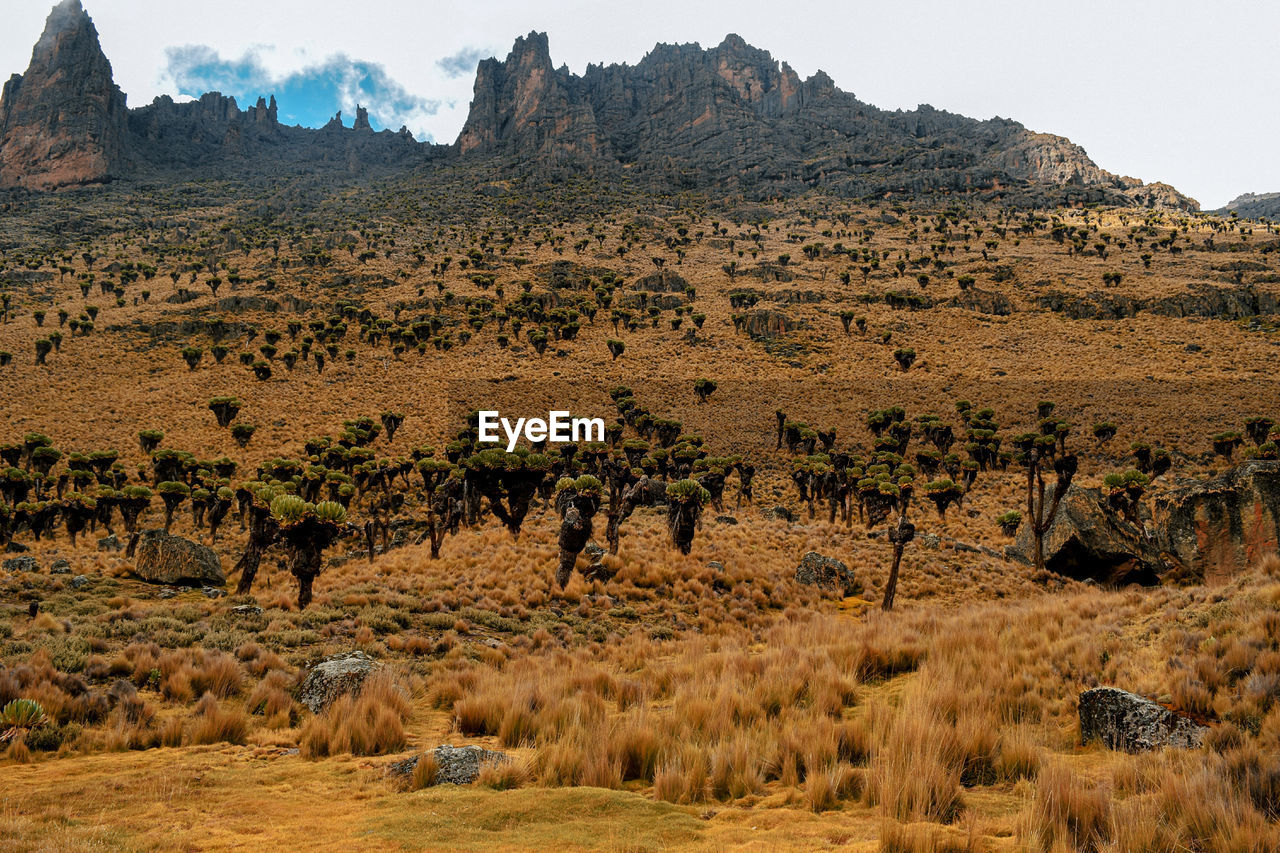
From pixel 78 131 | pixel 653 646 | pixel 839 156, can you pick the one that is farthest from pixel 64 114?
pixel 653 646

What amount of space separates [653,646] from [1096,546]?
21015mm

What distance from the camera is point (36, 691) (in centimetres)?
767

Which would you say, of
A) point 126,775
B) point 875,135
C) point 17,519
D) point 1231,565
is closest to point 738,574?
point 1231,565

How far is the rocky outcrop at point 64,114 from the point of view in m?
161

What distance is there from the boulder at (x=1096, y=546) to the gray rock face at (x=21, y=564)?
3961cm

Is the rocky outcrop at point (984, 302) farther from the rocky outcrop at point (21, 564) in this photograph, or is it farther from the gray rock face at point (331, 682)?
the rocky outcrop at point (21, 564)

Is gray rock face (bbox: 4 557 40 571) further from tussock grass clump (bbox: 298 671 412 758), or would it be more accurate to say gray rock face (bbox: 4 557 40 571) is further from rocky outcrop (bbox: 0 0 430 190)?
rocky outcrop (bbox: 0 0 430 190)

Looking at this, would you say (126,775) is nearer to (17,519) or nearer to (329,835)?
(329,835)

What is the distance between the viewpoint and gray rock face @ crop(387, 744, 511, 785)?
19.1 ft

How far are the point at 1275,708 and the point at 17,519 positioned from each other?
4403cm

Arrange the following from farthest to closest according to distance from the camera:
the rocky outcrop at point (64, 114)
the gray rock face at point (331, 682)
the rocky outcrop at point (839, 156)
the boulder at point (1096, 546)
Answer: the rocky outcrop at point (64, 114)
the rocky outcrop at point (839, 156)
the boulder at point (1096, 546)
the gray rock face at point (331, 682)

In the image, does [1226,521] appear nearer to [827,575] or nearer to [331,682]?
[827,575]

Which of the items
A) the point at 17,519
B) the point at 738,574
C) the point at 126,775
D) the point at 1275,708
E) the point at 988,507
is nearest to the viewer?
the point at 1275,708

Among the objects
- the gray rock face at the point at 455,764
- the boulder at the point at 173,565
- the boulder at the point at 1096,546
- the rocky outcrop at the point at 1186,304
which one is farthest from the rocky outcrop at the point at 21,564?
the rocky outcrop at the point at 1186,304
